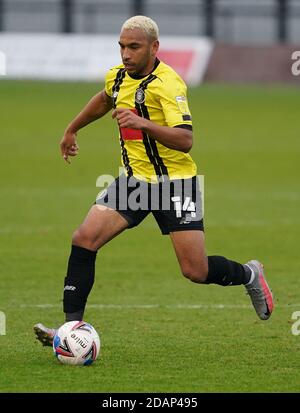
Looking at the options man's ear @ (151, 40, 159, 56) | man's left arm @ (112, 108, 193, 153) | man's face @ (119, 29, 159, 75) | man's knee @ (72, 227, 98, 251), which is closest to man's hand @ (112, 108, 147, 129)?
man's left arm @ (112, 108, 193, 153)

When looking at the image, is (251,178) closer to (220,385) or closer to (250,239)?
(250,239)

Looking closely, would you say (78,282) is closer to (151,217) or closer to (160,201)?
(160,201)

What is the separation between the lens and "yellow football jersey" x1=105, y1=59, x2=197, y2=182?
27.6 feet

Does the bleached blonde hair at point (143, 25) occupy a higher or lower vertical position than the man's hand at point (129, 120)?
higher

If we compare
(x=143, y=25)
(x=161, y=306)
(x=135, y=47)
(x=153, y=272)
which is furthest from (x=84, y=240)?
(x=153, y=272)

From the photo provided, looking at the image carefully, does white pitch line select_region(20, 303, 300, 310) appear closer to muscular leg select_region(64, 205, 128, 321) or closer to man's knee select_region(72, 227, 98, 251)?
muscular leg select_region(64, 205, 128, 321)

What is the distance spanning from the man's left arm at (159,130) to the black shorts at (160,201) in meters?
0.43

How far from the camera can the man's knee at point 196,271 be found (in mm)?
8719

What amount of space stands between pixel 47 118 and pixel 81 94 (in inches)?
179

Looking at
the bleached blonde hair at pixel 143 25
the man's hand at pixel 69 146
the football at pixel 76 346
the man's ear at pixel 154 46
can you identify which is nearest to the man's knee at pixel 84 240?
the football at pixel 76 346

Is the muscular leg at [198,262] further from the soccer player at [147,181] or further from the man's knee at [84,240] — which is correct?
the man's knee at [84,240]

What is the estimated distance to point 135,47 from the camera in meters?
8.44

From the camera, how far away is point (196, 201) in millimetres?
8789

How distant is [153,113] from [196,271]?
1185 millimetres
